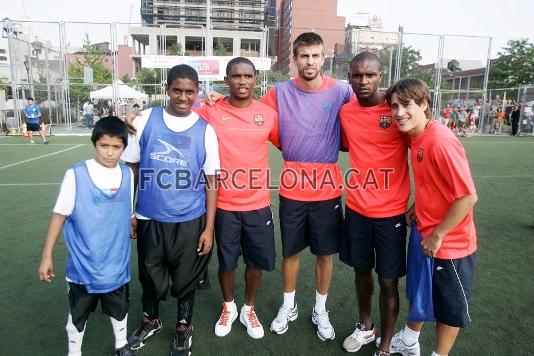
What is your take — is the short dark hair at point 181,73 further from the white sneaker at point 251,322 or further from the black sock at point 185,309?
the white sneaker at point 251,322

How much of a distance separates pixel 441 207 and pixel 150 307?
7.31ft

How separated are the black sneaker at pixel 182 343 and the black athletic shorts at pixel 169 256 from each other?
0.89 feet

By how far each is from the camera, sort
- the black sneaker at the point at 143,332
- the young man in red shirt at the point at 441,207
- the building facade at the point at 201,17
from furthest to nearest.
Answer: the building facade at the point at 201,17, the black sneaker at the point at 143,332, the young man in red shirt at the point at 441,207

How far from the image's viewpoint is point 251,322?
3168mm

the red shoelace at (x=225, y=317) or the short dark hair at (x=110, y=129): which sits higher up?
the short dark hair at (x=110, y=129)

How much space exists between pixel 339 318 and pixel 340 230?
2.62ft

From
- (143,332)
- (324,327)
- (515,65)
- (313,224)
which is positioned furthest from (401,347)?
(515,65)

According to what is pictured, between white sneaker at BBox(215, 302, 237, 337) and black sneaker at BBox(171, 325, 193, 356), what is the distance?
0.80 ft

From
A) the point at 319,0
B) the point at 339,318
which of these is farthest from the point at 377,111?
the point at 319,0

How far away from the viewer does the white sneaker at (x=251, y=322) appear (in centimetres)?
309

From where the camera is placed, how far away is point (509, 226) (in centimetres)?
566

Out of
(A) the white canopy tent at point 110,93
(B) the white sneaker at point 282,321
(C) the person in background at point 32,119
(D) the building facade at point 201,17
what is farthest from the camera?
(D) the building facade at point 201,17

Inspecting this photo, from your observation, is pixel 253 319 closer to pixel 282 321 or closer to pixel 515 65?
pixel 282 321

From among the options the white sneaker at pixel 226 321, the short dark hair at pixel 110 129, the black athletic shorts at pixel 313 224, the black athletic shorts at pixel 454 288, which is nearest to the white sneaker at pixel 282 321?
the white sneaker at pixel 226 321
